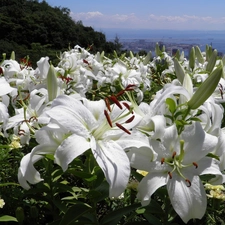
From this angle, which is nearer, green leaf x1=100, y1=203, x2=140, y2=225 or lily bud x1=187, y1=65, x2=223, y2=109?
lily bud x1=187, y1=65, x2=223, y2=109

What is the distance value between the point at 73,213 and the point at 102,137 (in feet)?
0.87

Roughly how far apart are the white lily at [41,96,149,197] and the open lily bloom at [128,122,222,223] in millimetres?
Answer: 53

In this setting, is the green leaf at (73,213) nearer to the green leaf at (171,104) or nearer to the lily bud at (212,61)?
the green leaf at (171,104)

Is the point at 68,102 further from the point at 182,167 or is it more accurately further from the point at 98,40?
the point at 98,40

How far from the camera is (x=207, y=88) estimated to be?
1025mm

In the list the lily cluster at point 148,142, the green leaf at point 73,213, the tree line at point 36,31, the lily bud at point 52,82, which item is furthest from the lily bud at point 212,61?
the tree line at point 36,31

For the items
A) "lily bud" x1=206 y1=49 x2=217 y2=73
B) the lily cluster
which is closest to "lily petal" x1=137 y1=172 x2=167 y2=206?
the lily cluster

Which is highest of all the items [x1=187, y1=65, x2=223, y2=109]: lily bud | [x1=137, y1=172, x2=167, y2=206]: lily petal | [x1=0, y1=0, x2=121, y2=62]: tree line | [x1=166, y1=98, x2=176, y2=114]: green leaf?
[x1=187, y1=65, x2=223, y2=109]: lily bud

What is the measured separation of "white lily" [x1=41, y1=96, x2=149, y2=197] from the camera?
92 centimetres

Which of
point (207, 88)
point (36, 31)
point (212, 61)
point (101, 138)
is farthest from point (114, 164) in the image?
point (36, 31)

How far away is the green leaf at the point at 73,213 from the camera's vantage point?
1.10m

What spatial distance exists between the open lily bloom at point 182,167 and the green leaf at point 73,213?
22 centimetres

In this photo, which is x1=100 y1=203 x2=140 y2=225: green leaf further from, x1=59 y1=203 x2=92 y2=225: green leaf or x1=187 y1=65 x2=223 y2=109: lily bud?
x1=187 y1=65 x2=223 y2=109: lily bud

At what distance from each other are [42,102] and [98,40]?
15900 mm
